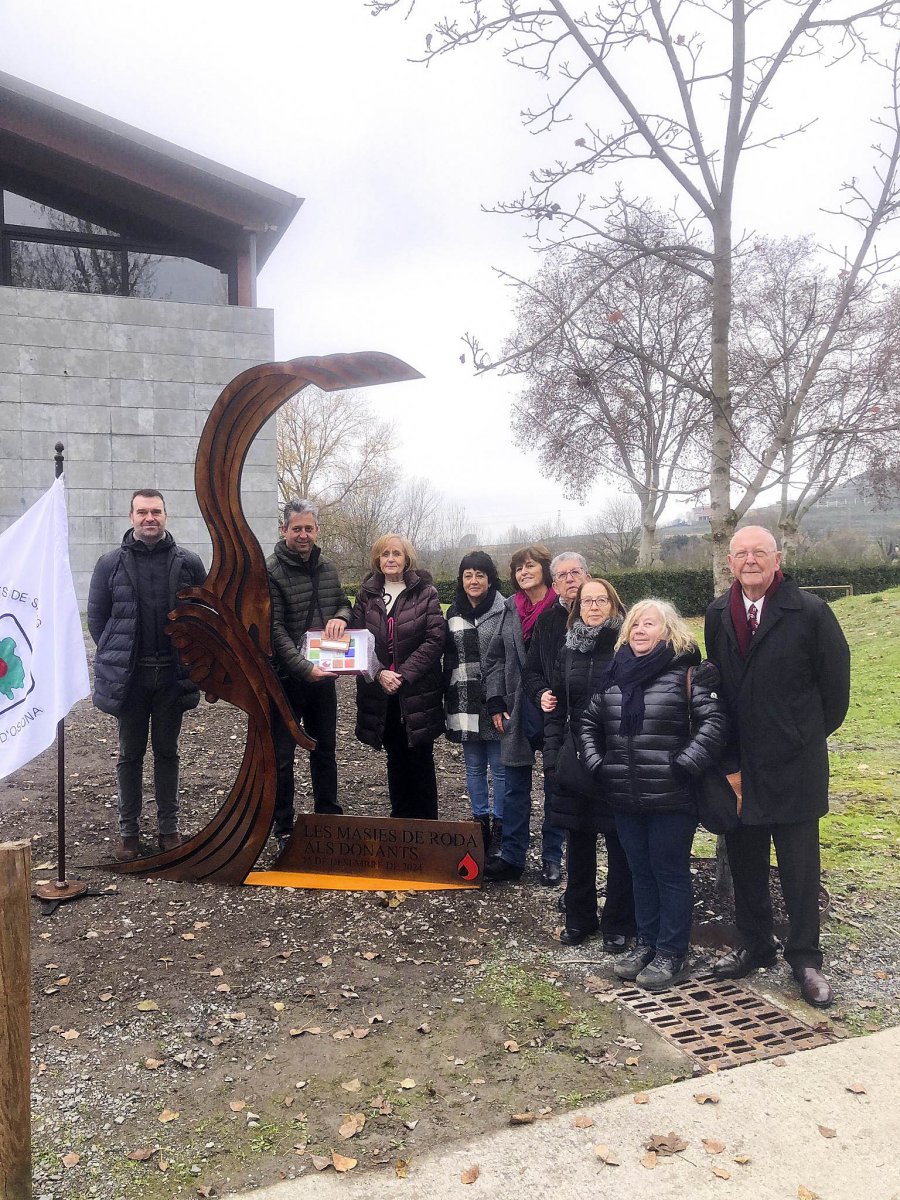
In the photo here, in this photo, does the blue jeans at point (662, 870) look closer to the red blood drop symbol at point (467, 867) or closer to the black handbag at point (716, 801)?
the black handbag at point (716, 801)

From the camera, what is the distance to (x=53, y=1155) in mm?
3008

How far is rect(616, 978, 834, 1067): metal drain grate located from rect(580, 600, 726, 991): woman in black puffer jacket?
0.34 ft

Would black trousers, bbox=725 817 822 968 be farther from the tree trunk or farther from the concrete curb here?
the tree trunk

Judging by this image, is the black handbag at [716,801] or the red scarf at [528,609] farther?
the red scarf at [528,609]

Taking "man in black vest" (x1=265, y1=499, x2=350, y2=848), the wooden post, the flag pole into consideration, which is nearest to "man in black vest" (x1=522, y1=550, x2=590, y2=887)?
"man in black vest" (x1=265, y1=499, x2=350, y2=848)

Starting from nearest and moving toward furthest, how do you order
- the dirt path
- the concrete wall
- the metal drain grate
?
the dirt path
the metal drain grate
the concrete wall

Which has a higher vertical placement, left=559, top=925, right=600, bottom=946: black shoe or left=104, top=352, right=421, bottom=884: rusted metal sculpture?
left=104, top=352, right=421, bottom=884: rusted metal sculpture

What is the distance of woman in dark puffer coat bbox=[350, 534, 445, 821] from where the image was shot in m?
5.36

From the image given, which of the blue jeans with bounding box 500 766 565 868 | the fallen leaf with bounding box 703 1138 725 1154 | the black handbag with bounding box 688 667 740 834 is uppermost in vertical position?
the black handbag with bounding box 688 667 740 834

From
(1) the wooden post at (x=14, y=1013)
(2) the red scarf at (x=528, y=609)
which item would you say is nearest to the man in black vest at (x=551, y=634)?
(2) the red scarf at (x=528, y=609)

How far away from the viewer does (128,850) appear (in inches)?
221

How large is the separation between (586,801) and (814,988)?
1.22 m

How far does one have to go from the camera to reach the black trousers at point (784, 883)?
158 inches

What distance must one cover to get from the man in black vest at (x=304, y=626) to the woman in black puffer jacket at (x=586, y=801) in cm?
143
